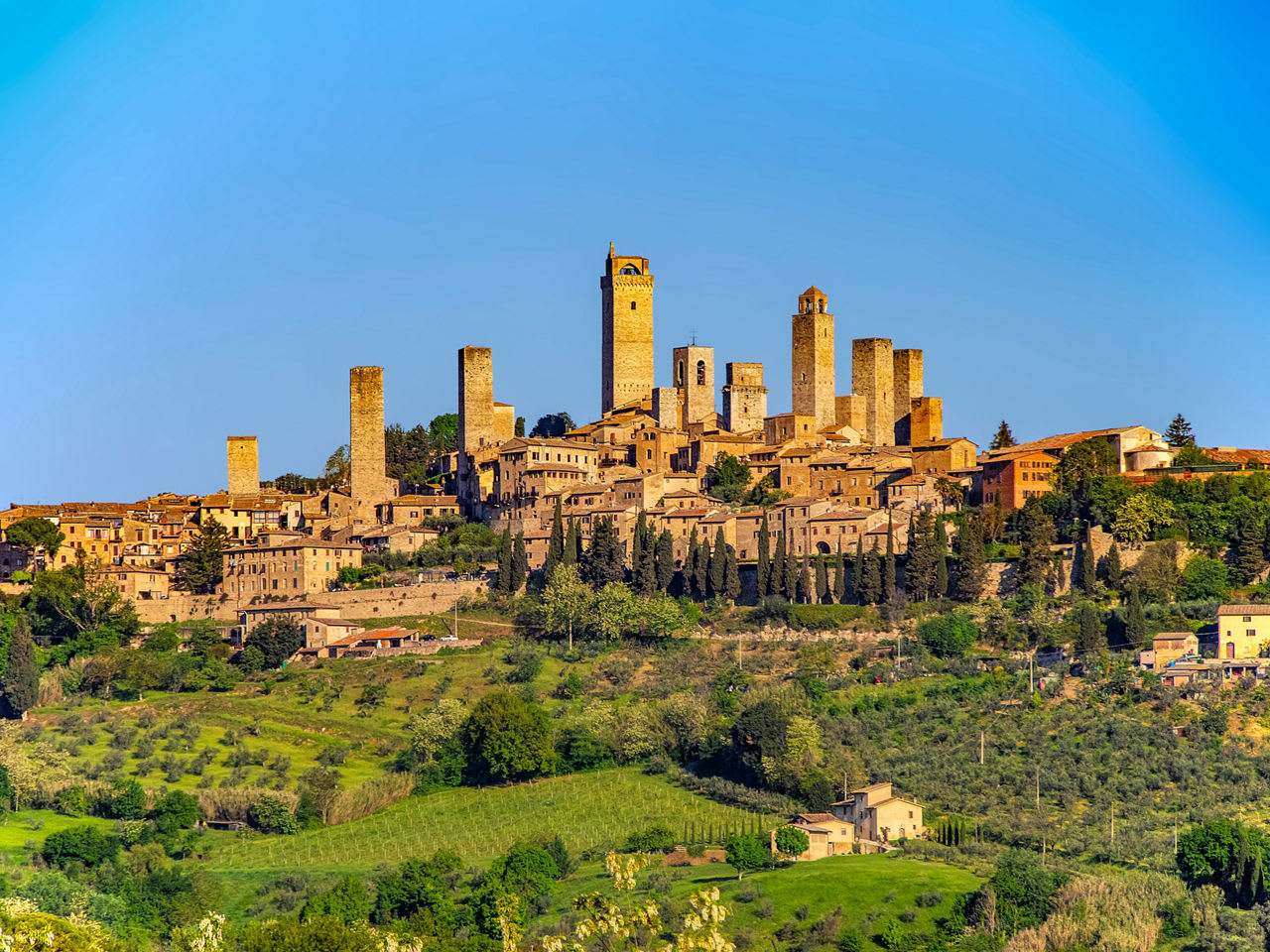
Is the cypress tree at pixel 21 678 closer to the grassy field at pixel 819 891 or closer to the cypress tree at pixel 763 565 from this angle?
the grassy field at pixel 819 891

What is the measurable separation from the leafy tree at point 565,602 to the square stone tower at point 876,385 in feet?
70.8

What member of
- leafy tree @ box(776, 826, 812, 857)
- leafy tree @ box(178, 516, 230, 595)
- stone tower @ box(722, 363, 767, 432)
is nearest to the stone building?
stone tower @ box(722, 363, 767, 432)

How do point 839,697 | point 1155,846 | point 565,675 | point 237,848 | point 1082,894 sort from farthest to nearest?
point 565,675 < point 839,697 < point 237,848 < point 1155,846 < point 1082,894

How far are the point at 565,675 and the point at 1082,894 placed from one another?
69.6ft

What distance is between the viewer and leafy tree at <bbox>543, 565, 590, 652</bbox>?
64812mm

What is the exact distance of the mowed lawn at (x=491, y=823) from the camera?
51531 millimetres

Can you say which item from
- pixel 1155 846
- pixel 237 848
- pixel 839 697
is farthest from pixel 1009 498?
pixel 237 848

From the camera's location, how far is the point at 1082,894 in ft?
147

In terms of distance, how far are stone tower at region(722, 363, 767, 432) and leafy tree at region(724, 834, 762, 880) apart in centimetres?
3542

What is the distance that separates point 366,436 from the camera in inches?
3278

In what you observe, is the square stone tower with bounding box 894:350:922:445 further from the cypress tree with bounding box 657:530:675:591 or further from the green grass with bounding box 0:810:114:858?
the green grass with bounding box 0:810:114:858

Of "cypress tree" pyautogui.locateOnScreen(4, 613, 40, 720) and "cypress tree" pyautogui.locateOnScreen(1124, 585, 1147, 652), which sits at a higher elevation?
"cypress tree" pyautogui.locateOnScreen(1124, 585, 1147, 652)

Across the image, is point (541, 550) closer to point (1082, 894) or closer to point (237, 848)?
point (237, 848)

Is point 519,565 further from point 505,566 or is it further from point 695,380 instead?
point 695,380
